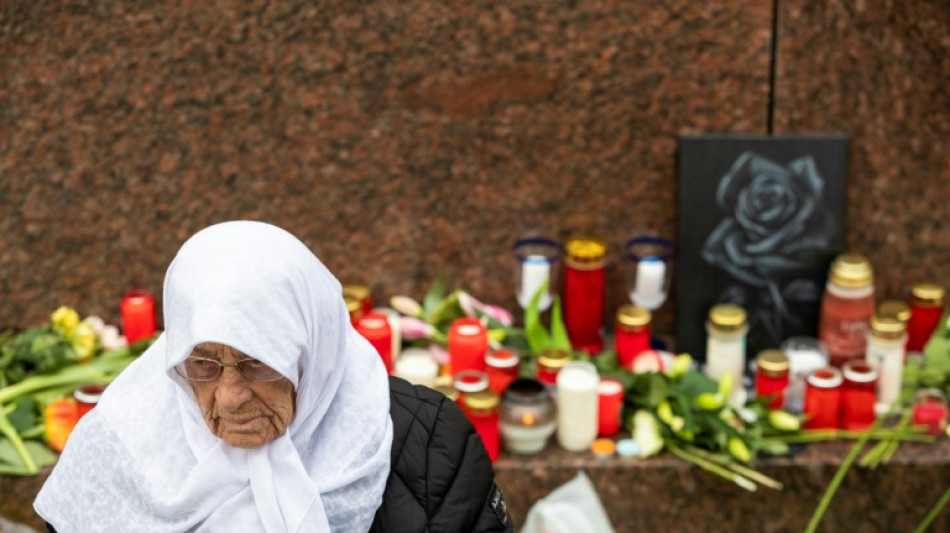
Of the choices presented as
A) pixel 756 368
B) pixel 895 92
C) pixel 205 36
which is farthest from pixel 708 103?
pixel 205 36

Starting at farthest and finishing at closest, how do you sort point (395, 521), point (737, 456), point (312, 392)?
point (737, 456), point (395, 521), point (312, 392)

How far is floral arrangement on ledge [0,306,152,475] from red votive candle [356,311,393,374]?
595mm

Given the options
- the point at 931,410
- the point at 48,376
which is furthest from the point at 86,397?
the point at 931,410

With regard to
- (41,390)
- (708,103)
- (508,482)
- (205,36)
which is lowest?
(508,482)

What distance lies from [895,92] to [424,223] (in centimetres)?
130

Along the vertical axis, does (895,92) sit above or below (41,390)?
above

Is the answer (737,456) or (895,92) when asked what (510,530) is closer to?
(737,456)

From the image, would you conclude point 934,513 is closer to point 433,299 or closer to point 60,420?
point 433,299

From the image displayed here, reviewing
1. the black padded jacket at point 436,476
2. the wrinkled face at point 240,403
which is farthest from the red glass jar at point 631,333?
the wrinkled face at point 240,403

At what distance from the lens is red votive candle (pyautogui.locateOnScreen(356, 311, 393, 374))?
11.0 ft

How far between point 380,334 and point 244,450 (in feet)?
4.23

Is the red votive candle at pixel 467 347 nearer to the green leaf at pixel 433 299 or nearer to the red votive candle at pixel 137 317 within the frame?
the green leaf at pixel 433 299

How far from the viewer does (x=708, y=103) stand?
3568mm

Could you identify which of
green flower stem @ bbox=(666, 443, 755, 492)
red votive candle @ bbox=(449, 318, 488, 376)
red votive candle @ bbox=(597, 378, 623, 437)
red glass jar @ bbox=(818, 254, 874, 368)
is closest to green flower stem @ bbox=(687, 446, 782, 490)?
green flower stem @ bbox=(666, 443, 755, 492)
